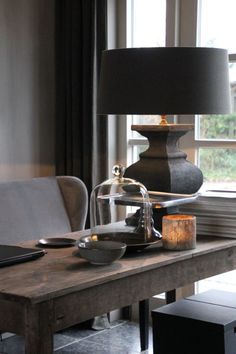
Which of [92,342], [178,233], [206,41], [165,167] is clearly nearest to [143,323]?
[92,342]

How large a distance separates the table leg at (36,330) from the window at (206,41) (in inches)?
87.3

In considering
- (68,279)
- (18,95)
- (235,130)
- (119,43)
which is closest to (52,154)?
(18,95)

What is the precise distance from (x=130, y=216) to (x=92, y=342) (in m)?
1.25

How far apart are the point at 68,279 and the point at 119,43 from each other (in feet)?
8.20

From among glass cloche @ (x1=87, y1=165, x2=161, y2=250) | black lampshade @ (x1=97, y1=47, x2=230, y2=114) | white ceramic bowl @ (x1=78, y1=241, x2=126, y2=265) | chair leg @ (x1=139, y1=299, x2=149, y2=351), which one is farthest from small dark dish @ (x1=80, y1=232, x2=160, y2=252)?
chair leg @ (x1=139, y1=299, x2=149, y2=351)

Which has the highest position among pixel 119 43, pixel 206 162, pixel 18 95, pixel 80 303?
pixel 119 43

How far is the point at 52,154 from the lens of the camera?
4.56 metres

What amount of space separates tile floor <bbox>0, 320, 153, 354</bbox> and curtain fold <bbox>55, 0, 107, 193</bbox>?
2.90ft

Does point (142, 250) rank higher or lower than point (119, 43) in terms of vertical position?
lower

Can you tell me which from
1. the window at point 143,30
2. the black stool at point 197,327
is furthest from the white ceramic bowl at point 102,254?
the window at point 143,30

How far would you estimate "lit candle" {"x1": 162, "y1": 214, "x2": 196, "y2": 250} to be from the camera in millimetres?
2709

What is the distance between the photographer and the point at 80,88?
4383 millimetres

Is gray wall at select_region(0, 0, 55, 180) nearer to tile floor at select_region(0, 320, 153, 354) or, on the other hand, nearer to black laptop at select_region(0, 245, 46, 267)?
tile floor at select_region(0, 320, 153, 354)

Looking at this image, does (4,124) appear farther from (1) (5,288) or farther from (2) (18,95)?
(1) (5,288)
